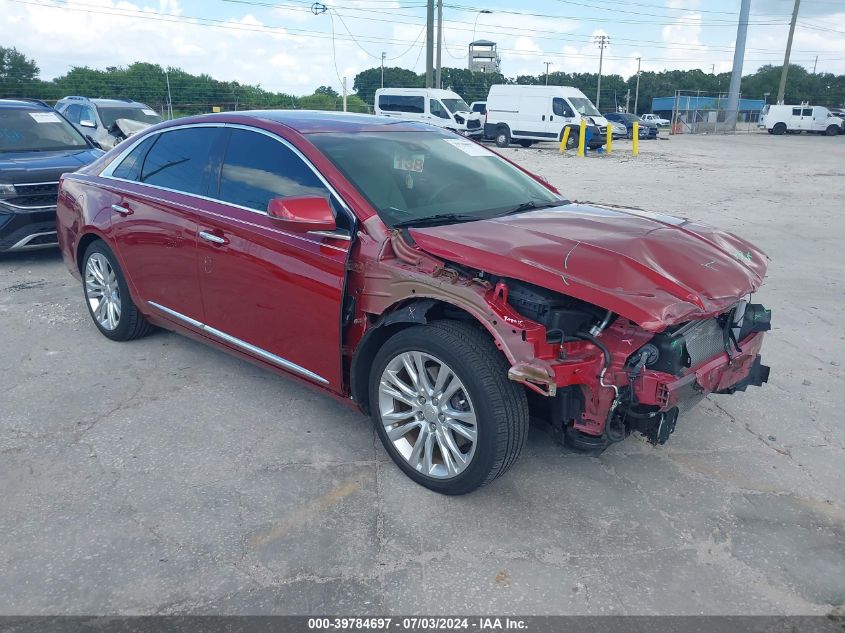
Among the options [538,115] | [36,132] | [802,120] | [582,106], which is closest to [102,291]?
[36,132]

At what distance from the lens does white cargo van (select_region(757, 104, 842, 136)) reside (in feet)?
139

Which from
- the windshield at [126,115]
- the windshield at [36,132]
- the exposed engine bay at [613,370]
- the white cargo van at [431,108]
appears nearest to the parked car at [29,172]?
the windshield at [36,132]

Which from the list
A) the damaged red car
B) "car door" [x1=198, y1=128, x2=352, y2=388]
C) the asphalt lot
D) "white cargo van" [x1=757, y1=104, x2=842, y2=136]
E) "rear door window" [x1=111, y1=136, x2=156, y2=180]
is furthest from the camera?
"white cargo van" [x1=757, y1=104, x2=842, y2=136]

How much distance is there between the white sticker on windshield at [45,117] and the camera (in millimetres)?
8744

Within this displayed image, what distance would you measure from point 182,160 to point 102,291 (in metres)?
1.48

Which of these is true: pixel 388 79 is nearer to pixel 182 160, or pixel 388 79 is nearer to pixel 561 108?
pixel 561 108

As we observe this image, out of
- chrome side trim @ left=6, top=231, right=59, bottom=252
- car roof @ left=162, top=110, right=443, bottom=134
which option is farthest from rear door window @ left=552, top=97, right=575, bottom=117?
car roof @ left=162, top=110, right=443, bottom=134

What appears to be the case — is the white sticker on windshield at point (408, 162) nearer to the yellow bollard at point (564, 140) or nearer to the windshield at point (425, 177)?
the windshield at point (425, 177)

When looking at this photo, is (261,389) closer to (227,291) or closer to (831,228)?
(227,291)

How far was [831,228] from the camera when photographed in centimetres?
1008

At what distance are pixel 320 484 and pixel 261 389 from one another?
49.6 inches

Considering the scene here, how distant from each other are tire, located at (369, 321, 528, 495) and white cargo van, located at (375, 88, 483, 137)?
2581 centimetres

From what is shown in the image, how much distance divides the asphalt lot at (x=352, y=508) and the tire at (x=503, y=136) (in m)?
25.1

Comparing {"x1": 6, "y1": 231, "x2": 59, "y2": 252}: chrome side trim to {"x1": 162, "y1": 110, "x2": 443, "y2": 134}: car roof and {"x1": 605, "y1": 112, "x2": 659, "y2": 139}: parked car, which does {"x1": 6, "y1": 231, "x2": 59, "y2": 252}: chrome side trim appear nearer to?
{"x1": 162, "y1": 110, "x2": 443, "y2": 134}: car roof
